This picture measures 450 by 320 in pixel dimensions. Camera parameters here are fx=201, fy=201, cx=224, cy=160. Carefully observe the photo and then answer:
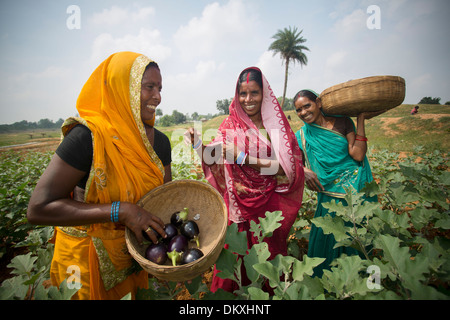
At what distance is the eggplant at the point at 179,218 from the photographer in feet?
5.16

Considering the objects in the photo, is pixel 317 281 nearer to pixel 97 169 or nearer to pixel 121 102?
pixel 97 169

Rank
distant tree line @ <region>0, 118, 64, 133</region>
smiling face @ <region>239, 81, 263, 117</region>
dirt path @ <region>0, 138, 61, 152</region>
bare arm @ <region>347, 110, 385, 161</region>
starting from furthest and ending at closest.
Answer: distant tree line @ <region>0, 118, 64, 133</region> → dirt path @ <region>0, 138, 61, 152</region> → bare arm @ <region>347, 110, 385, 161</region> → smiling face @ <region>239, 81, 263, 117</region>

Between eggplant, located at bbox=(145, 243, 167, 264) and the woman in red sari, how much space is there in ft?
3.35

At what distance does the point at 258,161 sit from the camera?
84.3 inches

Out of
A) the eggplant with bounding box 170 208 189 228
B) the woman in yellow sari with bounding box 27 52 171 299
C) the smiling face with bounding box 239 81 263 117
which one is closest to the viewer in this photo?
the woman in yellow sari with bounding box 27 52 171 299

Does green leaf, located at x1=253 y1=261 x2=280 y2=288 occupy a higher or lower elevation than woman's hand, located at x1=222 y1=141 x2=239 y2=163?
lower

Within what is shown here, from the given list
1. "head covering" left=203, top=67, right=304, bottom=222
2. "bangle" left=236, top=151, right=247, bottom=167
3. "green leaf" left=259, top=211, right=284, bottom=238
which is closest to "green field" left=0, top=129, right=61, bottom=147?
"head covering" left=203, top=67, right=304, bottom=222

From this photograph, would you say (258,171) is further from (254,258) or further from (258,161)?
(254,258)

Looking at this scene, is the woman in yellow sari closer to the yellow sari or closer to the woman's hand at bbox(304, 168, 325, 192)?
the yellow sari

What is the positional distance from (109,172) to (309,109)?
2.31 metres

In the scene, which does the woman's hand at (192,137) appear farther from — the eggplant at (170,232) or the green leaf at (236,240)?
the green leaf at (236,240)

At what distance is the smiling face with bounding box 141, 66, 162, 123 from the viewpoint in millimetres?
1561

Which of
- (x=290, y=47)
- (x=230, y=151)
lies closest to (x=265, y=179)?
(x=230, y=151)
